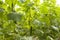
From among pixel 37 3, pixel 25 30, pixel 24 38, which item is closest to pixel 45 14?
pixel 37 3

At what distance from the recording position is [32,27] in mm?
1292

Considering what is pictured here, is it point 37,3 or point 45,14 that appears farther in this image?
point 45,14

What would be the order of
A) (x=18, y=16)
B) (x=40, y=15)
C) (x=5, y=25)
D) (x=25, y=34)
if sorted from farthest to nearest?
(x=40, y=15) → (x=25, y=34) → (x=5, y=25) → (x=18, y=16)

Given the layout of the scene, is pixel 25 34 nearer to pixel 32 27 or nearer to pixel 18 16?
pixel 32 27

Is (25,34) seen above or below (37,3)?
below

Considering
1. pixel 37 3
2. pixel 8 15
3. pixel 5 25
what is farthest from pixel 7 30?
pixel 37 3

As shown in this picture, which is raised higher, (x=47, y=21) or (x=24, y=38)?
(x=47, y=21)

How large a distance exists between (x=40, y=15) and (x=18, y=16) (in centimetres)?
43

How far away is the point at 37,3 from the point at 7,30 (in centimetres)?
33

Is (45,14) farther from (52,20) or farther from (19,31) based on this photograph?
(19,31)

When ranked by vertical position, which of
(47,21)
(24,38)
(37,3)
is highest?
(37,3)

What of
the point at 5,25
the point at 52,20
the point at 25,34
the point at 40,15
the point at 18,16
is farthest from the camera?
the point at 52,20

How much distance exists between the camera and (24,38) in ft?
3.66

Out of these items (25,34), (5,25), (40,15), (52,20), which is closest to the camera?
(5,25)
